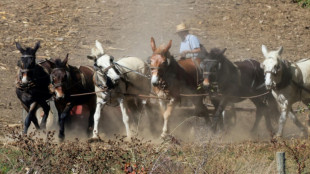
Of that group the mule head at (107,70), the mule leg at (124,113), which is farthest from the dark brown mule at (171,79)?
the mule head at (107,70)

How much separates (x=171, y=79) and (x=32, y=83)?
10.1 ft

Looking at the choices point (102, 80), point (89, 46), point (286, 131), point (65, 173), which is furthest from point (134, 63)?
point (89, 46)

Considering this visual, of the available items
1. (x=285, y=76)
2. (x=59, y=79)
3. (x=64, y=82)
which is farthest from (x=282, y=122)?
(x=59, y=79)

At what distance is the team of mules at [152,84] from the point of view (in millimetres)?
14148

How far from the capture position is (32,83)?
1407cm

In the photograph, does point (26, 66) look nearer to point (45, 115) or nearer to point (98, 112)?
point (45, 115)

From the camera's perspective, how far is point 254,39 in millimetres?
24438

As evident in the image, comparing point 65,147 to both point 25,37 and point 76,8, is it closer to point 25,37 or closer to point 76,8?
point 25,37

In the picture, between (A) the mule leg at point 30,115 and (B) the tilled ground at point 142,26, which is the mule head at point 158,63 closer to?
(A) the mule leg at point 30,115

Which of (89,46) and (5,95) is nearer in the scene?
(5,95)

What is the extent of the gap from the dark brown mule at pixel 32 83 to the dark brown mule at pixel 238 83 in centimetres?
367

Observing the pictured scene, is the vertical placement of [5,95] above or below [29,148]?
below

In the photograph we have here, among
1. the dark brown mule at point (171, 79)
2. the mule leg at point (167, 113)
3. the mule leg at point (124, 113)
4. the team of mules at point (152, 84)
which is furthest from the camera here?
the mule leg at point (124, 113)

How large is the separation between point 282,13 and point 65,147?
17715 millimetres
